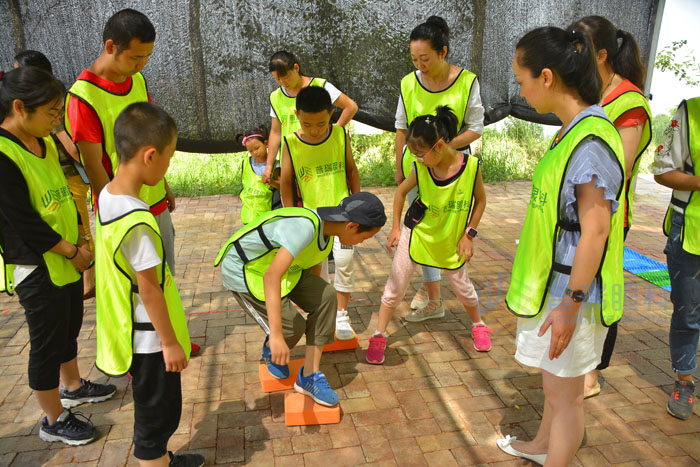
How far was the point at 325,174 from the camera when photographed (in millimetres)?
3469

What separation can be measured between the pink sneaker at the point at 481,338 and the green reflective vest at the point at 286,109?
2.09 meters

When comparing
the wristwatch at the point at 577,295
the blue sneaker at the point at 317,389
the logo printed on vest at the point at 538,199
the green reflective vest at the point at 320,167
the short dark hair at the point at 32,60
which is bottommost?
the blue sneaker at the point at 317,389

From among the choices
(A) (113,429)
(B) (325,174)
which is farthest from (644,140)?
(A) (113,429)

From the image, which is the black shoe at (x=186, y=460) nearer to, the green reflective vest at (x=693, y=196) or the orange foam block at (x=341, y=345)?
the orange foam block at (x=341, y=345)

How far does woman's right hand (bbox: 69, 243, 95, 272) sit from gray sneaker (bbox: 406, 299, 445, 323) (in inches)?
91.9

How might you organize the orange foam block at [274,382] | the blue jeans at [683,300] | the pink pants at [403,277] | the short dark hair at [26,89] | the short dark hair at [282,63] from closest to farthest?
1. the short dark hair at [26,89]
2. the blue jeans at [683,300]
3. the orange foam block at [274,382]
4. the pink pants at [403,277]
5. the short dark hair at [282,63]

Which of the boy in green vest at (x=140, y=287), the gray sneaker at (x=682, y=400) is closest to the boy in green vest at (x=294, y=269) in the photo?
the boy in green vest at (x=140, y=287)

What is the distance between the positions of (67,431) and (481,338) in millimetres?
2551

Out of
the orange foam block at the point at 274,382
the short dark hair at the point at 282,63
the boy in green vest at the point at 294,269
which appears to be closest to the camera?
the boy in green vest at the point at 294,269

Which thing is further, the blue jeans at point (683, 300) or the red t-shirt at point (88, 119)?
the blue jeans at point (683, 300)

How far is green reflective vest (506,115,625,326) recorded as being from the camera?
184cm

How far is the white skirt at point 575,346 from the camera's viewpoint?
2.01 metres

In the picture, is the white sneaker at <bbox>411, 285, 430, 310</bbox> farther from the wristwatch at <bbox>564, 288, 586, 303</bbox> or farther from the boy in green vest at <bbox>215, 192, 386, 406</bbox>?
the wristwatch at <bbox>564, 288, 586, 303</bbox>

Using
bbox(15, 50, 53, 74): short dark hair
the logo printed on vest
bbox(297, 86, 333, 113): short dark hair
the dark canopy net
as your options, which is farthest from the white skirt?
the dark canopy net
